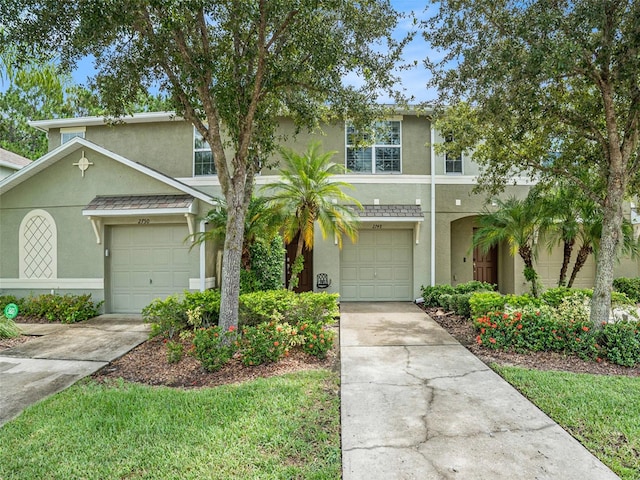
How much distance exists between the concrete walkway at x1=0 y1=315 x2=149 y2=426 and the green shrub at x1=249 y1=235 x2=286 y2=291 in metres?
2.97

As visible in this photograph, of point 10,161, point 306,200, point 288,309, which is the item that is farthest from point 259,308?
point 10,161

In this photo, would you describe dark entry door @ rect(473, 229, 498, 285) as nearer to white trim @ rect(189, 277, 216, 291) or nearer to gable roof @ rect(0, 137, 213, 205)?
white trim @ rect(189, 277, 216, 291)

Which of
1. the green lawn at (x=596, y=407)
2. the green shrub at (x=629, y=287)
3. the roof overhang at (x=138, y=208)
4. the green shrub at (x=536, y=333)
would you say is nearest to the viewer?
the green lawn at (x=596, y=407)

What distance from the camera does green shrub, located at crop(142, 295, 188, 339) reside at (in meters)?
7.11

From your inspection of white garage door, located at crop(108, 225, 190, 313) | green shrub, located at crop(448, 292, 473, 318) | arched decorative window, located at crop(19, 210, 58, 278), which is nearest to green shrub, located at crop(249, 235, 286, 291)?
white garage door, located at crop(108, 225, 190, 313)

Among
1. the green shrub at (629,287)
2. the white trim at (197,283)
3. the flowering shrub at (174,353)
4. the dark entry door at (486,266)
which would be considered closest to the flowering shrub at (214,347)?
the flowering shrub at (174,353)

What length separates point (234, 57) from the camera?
20.6 feet

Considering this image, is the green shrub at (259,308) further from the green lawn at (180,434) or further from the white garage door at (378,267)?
the white garage door at (378,267)

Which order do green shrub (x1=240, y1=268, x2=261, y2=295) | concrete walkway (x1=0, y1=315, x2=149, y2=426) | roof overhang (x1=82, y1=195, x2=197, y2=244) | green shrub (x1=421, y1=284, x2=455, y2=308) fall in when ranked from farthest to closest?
green shrub (x1=421, y1=284, x2=455, y2=308)
roof overhang (x1=82, y1=195, x2=197, y2=244)
green shrub (x1=240, y1=268, x2=261, y2=295)
concrete walkway (x1=0, y1=315, x2=149, y2=426)

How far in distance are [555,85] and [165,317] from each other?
28.5ft

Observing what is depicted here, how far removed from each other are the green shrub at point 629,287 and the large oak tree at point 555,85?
5216 mm

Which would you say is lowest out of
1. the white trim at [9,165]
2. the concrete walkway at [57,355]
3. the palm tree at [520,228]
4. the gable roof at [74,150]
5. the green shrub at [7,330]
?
the concrete walkway at [57,355]

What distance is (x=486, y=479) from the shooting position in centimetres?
307

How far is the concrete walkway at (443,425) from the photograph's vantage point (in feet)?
10.6
